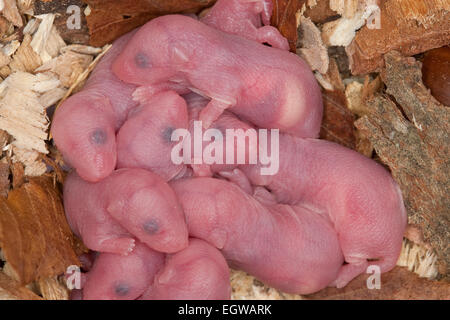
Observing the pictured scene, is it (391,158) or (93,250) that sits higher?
(391,158)

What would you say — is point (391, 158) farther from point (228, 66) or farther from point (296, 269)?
point (228, 66)

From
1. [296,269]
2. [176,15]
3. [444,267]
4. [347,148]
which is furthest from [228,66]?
[444,267]

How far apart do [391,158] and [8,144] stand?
1.64 metres

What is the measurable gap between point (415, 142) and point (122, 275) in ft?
4.43

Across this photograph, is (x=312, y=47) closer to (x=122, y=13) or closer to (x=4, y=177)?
(x=122, y=13)

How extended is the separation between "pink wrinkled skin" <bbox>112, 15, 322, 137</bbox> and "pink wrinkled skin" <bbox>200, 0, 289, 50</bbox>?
0.22 feet

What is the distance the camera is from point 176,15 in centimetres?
260

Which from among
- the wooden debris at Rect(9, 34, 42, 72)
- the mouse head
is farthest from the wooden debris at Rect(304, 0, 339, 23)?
the wooden debris at Rect(9, 34, 42, 72)

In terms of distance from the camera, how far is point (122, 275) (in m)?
2.46

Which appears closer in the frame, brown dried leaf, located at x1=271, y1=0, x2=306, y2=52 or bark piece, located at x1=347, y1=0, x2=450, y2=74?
bark piece, located at x1=347, y1=0, x2=450, y2=74

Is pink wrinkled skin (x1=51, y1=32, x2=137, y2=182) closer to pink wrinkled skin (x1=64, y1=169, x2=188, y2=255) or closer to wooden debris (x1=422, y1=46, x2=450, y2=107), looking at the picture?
pink wrinkled skin (x1=64, y1=169, x2=188, y2=255)

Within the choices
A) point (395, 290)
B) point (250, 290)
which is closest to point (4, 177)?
point (250, 290)

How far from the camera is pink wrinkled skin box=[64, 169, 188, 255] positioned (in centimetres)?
239

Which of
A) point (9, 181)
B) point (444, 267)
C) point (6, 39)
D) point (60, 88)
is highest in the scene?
point (6, 39)
